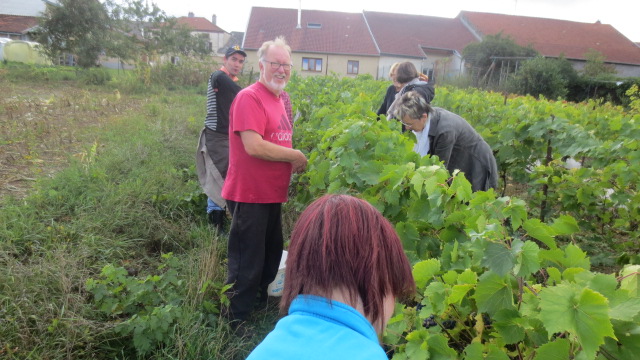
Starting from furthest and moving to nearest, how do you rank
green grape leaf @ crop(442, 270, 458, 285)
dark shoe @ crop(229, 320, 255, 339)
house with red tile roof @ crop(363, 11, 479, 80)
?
house with red tile roof @ crop(363, 11, 479, 80) → dark shoe @ crop(229, 320, 255, 339) → green grape leaf @ crop(442, 270, 458, 285)

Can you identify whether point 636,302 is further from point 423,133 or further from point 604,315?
point 423,133

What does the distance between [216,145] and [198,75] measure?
54.1 ft

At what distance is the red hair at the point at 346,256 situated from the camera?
1.06 metres

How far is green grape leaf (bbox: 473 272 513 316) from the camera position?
1147mm

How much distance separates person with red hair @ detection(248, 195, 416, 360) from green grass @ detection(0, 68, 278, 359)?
1.77 metres

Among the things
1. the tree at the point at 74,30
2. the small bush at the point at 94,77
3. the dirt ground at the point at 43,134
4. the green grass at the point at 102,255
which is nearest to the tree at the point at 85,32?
the tree at the point at 74,30

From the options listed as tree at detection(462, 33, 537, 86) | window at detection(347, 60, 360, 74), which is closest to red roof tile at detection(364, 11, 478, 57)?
window at detection(347, 60, 360, 74)

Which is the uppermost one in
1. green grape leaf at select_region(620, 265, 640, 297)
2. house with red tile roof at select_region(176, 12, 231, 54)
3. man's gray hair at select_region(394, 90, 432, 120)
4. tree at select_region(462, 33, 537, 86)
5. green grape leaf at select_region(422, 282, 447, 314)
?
house with red tile roof at select_region(176, 12, 231, 54)

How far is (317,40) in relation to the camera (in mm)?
36781

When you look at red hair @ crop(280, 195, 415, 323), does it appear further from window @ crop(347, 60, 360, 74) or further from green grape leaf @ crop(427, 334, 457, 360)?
window @ crop(347, 60, 360, 74)

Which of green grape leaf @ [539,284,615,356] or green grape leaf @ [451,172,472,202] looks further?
green grape leaf @ [451,172,472,202]

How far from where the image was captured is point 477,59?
30.4 metres

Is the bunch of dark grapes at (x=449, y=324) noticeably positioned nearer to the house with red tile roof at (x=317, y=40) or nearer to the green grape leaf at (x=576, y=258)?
the green grape leaf at (x=576, y=258)

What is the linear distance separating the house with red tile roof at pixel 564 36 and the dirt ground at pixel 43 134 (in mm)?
36419
